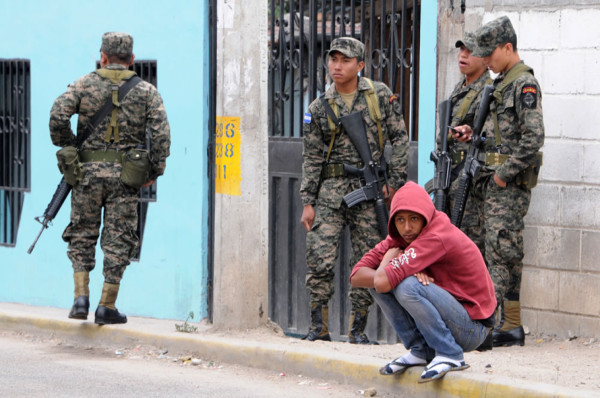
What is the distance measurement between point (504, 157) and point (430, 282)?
1635mm

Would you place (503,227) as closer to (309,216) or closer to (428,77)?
(309,216)

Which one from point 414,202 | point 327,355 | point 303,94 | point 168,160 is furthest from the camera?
point 168,160

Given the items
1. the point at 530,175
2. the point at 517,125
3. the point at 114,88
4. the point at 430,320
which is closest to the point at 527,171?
the point at 530,175

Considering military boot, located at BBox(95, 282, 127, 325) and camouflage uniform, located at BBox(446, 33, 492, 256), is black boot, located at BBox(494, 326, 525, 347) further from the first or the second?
military boot, located at BBox(95, 282, 127, 325)

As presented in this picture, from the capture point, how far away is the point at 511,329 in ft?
22.4

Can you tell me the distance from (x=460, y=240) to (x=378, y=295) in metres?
0.50

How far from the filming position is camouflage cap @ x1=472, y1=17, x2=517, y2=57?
6613mm

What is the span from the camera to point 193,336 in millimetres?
6918

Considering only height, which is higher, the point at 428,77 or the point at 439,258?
the point at 428,77

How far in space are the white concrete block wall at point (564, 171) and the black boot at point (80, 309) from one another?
2878 millimetres

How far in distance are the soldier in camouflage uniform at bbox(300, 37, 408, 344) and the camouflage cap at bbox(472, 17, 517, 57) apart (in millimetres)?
685

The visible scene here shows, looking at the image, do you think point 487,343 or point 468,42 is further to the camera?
point 468,42

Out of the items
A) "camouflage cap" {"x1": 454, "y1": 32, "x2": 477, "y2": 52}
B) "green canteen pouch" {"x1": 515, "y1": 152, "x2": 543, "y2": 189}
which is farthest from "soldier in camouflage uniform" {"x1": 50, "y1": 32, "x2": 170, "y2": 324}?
"green canteen pouch" {"x1": 515, "y1": 152, "x2": 543, "y2": 189}

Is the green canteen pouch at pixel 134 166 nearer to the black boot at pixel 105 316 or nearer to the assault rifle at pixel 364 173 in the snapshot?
the black boot at pixel 105 316
